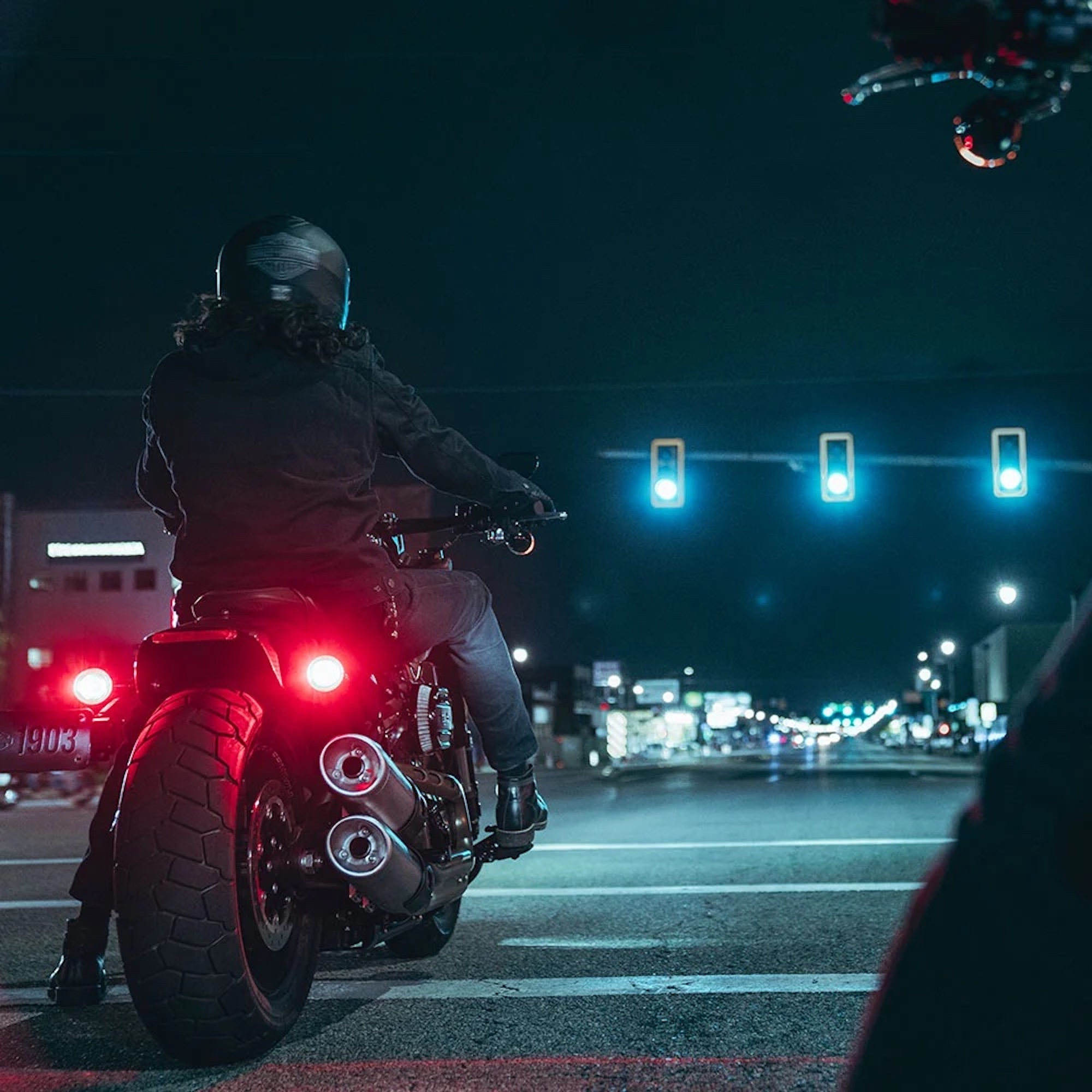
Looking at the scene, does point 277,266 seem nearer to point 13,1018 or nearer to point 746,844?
point 13,1018

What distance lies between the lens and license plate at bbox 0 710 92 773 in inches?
168

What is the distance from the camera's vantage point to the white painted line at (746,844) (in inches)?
401

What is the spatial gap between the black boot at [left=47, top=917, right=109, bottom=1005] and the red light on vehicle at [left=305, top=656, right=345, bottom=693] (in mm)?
1269

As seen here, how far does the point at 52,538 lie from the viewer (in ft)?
298

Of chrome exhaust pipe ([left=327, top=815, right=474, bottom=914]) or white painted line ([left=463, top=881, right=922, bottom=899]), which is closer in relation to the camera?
chrome exhaust pipe ([left=327, top=815, right=474, bottom=914])

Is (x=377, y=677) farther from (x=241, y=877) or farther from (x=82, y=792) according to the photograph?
(x=82, y=792)

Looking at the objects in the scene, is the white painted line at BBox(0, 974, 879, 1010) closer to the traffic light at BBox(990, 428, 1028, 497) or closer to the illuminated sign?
the traffic light at BBox(990, 428, 1028, 497)

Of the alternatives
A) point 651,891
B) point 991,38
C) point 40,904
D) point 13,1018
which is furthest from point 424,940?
point 991,38

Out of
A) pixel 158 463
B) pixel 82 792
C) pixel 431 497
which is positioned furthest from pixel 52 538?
pixel 158 463

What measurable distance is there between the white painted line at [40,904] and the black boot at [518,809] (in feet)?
9.66

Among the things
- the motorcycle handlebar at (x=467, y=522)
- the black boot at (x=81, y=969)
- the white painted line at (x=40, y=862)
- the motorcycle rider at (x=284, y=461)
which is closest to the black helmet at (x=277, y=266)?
the motorcycle rider at (x=284, y=461)

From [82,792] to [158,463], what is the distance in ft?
88.3

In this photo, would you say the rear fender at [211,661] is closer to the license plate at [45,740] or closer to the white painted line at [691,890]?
the license plate at [45,740]

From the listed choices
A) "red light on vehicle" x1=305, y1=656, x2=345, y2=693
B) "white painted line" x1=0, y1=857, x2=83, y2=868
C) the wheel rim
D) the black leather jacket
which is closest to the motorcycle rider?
the black leather jacket
